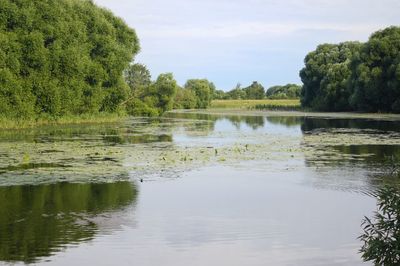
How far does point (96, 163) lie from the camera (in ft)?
72.4

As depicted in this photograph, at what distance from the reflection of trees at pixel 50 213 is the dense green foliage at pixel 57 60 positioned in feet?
96.8

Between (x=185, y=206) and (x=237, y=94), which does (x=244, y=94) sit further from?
(x=185, y=206)

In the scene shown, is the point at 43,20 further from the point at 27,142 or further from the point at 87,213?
the point at 87,213

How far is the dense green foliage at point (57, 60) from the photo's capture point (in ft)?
146

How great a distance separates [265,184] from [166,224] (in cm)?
613

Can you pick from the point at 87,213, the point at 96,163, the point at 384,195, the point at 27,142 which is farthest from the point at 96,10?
the point at 384,195

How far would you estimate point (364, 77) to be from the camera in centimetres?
7294

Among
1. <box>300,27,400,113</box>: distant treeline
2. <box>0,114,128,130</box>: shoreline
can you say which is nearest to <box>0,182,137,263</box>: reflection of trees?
<box>0,114,128,130</box>: shoreline

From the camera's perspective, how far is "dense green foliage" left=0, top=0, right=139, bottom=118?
44.6 meters

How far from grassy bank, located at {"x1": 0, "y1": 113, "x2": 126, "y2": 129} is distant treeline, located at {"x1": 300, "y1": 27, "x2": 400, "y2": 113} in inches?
1324

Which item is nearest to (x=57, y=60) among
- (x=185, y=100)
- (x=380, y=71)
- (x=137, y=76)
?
(x=380, y=71)

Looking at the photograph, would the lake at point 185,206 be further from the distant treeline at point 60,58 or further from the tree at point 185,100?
the tree at point 185,100

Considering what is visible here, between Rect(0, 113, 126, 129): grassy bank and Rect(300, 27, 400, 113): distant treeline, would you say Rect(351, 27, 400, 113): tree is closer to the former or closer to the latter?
Rect(300, 27, 400, 113): distant treeline

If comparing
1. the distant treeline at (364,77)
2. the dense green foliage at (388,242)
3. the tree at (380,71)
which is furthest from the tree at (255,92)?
the dense green foliage at (388,242)
